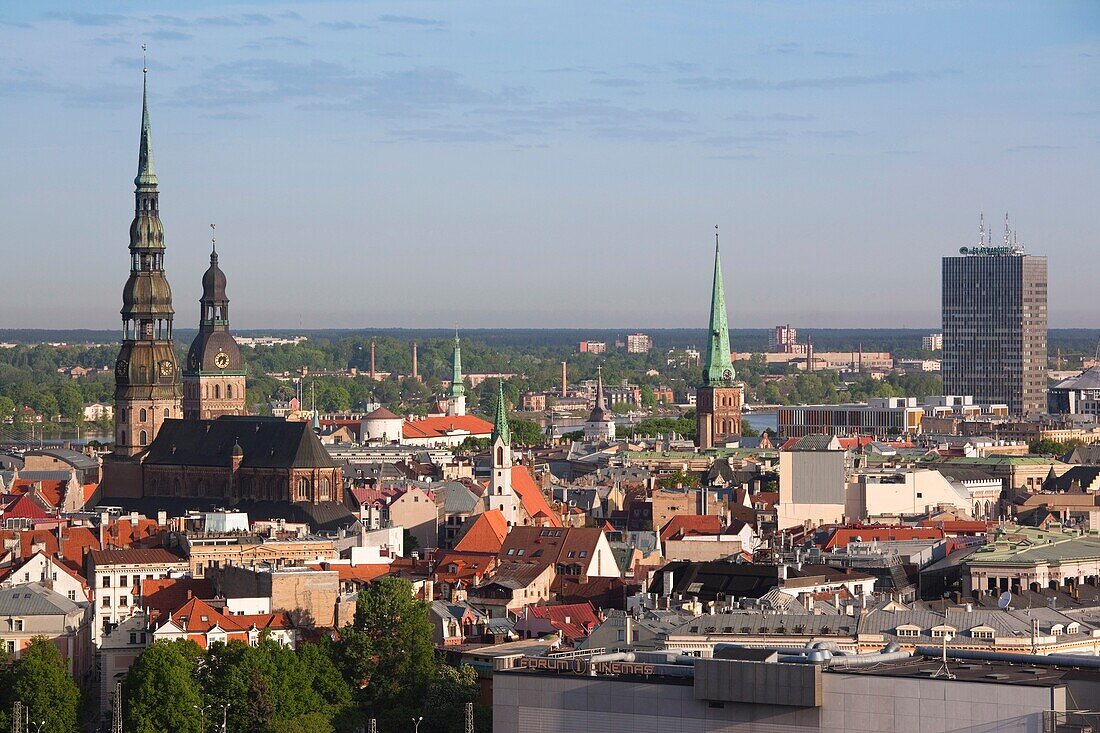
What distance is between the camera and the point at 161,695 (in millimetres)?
63781

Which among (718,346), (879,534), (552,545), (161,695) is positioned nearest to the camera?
(161,695)

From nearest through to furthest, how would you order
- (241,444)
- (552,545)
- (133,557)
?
(133,557) < (552,545) < (241,444)

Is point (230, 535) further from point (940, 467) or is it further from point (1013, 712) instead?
point (940, 467)

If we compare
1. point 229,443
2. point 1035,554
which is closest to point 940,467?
point 229,443

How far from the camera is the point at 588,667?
177 feet

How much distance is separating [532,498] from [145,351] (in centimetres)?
2650

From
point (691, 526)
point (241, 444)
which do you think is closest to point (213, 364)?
point (241, 444)

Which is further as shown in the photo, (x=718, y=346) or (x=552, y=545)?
(x=718, y=346)

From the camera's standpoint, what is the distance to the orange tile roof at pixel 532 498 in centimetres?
11019

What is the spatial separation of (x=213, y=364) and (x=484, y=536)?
49.3 meters

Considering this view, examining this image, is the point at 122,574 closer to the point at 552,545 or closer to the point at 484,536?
the point at 552,545

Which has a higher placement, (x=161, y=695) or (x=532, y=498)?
(x=532, y=498)

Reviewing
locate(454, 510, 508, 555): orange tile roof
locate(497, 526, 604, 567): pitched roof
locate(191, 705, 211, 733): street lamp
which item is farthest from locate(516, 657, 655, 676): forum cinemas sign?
locate(454, 510, 508, 555): orange tile roof

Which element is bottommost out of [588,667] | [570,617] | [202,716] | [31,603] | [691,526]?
[202,716]
